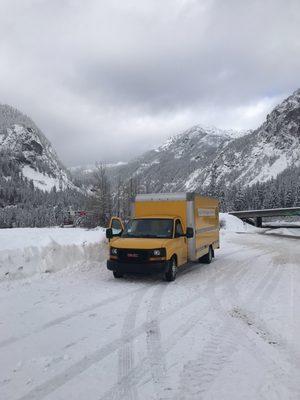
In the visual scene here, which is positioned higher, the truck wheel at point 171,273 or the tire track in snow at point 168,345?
the truck wheel at point 171,273

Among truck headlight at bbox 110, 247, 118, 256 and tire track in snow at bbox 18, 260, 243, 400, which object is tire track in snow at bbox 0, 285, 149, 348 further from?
truck headlight at bbox 110, 247, 118, 256

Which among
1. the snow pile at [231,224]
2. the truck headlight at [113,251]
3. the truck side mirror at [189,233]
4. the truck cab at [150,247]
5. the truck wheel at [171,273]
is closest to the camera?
the truck cab at [150,247]

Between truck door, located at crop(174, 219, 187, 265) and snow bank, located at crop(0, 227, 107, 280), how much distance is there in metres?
3.29

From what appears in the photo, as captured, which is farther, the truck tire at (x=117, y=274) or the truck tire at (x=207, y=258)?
the truck tire at (x=207, y=258)

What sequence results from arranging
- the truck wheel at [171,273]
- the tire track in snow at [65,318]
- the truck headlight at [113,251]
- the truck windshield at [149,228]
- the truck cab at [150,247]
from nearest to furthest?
1. the tire track in snow at [65,318]
2. the truck cab at [150,247]
3. the truck wheel at [171,273]
4. the truck headlight at [113,251]
5. the truck windshield at [149,228]

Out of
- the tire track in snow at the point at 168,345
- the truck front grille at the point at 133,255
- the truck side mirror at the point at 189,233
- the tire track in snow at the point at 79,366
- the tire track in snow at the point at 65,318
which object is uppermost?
the truck side mirror at the point at 189,233

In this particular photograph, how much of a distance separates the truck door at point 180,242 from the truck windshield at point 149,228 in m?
0.27

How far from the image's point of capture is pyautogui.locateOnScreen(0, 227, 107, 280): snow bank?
12.3 metres

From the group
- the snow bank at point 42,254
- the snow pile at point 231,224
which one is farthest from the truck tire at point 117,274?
the snow pile at point 231,224

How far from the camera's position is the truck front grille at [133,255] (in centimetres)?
1188

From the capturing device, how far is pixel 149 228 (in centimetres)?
1349

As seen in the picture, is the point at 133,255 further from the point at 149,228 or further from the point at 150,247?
the point at 149,228

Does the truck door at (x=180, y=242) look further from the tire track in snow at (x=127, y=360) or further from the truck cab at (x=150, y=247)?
the tire track in snow at (x=127, y=360)

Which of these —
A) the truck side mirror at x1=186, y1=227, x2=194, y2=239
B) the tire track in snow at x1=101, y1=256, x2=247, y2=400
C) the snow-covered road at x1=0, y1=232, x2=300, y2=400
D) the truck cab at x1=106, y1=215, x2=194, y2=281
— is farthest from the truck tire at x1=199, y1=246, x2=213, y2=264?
the tire track in snow at x1=101, y1=256, x2=247, y2=400
